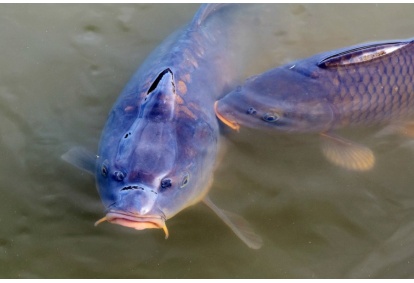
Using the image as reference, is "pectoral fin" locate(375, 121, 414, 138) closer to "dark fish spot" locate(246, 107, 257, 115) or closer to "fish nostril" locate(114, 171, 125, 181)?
"dark fish spot" locate(246, 107, 257, 115)

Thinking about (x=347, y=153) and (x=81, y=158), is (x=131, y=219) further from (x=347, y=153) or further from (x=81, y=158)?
(x=347, y=153)

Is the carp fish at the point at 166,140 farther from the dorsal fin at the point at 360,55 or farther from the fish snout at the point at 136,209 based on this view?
the dorsal fin at the point at 360,55

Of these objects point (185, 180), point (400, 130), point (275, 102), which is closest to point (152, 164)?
point (185, 180)

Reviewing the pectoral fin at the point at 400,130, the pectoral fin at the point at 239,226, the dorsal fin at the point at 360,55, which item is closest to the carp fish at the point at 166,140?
the pectoral fin at the point at 239,226

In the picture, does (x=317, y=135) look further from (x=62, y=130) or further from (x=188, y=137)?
(x=62, y=130)

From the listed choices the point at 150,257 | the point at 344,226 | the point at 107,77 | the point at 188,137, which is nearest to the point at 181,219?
the point at 150,257
